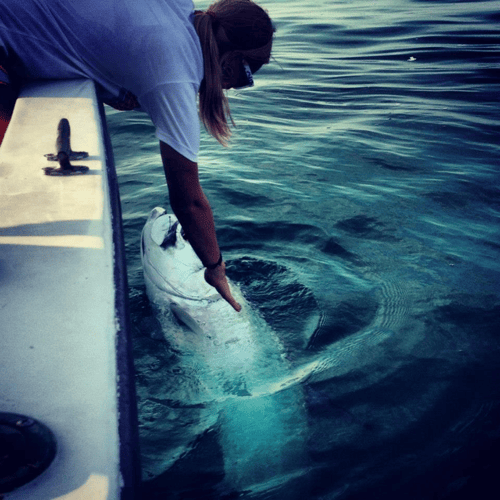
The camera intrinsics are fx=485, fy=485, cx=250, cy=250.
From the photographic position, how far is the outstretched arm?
1.64 m

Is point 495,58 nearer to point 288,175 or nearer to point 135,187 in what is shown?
point 288,175

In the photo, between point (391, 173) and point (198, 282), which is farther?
point (391, 173)

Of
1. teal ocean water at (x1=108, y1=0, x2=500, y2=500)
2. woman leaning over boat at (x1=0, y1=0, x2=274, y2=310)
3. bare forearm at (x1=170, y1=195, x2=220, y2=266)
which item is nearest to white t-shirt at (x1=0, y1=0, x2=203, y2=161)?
woman leaning over boat at (x1=0, y1=0, x2=274, y2=310)

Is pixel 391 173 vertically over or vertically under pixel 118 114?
under

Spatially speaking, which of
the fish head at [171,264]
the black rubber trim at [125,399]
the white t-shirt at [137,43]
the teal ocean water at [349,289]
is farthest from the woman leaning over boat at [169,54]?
the teal ocean water at [349,289]

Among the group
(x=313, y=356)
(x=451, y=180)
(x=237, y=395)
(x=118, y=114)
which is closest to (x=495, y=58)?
(x=451, y=180)

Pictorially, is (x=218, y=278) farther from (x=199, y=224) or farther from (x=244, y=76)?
(x=244, y=76)

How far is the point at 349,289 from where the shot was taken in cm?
333

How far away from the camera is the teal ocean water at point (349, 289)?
2135 mm

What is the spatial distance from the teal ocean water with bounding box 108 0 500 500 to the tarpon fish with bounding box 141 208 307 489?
0.01m

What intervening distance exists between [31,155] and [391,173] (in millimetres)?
3689

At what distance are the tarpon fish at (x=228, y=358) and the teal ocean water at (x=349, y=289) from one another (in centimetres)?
1

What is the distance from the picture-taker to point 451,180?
4.71 meters

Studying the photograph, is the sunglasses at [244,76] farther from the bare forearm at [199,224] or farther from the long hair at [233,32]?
the bare forearm at [199,224]
